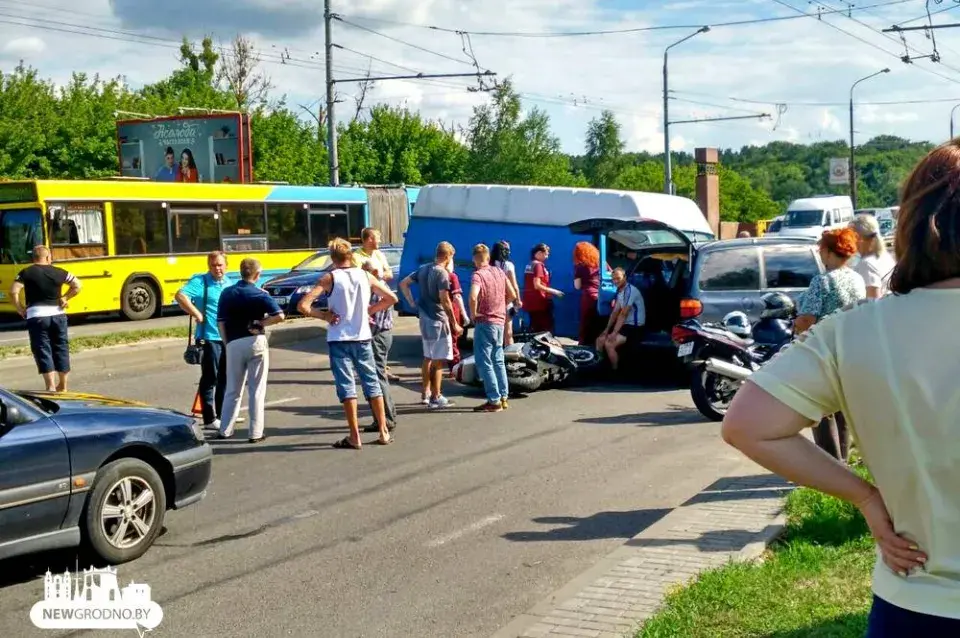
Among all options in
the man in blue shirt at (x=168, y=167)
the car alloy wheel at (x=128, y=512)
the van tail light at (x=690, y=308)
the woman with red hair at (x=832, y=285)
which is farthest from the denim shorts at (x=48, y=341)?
→ the man in blue shirt at (x=168, y=167)

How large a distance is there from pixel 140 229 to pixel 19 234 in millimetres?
2498

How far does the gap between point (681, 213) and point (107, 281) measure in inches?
474

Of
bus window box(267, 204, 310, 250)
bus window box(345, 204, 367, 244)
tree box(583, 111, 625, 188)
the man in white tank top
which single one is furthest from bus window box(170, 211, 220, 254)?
tree box(583, 111, 625, 188)

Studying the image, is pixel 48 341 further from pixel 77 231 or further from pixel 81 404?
pixel 77 231

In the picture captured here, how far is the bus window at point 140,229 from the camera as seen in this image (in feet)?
75.5

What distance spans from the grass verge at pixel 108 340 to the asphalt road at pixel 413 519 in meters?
5.62

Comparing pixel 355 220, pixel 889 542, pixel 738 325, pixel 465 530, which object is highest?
pixel 355 220

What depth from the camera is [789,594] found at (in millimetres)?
5098

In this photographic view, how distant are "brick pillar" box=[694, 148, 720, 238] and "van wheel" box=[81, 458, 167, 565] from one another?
49.1m

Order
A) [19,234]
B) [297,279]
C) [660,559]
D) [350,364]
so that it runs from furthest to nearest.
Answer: [19,234]
[297,279]
[350,364]
[660,559]

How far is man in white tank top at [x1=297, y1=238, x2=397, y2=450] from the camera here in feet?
31.9

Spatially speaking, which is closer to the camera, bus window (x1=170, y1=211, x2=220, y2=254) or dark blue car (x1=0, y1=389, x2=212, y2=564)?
dark blue car (x1=0, y1=389, x2=212, y2=564)

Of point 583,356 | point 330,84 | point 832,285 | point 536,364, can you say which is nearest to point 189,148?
point 330,84

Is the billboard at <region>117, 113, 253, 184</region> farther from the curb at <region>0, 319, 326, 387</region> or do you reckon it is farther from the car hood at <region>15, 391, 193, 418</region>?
the car hood at <region>15, 391, 193, 418</region>
